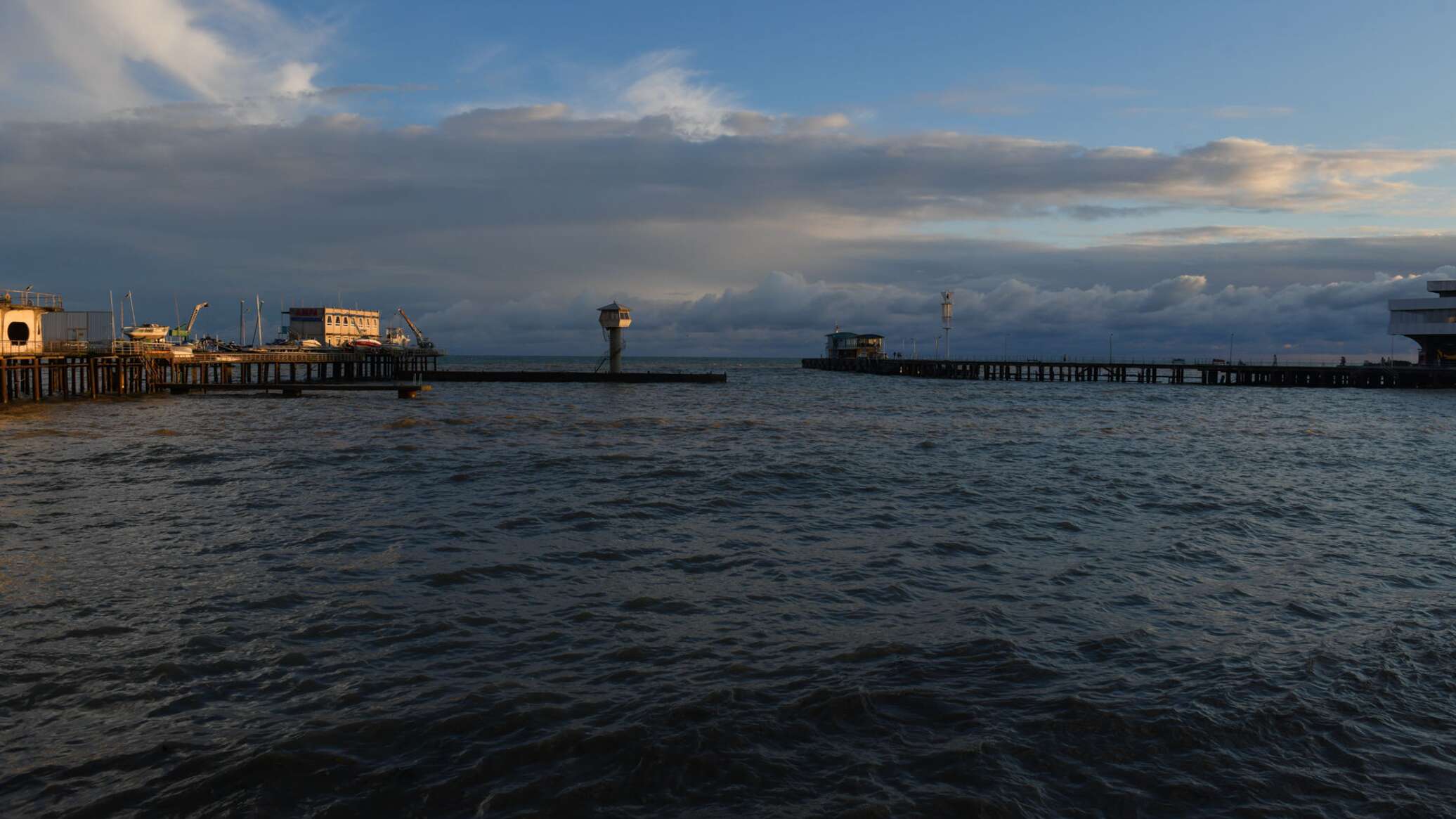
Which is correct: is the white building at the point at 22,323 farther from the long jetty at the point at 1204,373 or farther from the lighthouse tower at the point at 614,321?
A: the long jetty at the point at 1204,373

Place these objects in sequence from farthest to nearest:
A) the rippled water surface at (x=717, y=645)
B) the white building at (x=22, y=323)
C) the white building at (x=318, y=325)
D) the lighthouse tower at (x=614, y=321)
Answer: the white building at (x=318, y=325) < the lighthouse tower at (x=614, y=321) < the white building at (x=22, y=323) < the rippled water surface at (x=717, y=645)

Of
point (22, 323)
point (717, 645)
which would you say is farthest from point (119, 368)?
point (717, 645)

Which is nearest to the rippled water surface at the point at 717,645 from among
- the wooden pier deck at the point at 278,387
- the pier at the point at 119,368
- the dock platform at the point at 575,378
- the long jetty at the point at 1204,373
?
the pier at the point at 119,368

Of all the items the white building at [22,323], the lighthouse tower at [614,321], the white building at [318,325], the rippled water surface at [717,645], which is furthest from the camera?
the white building at [318,325]

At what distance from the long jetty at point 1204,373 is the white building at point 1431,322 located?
12.0 ft

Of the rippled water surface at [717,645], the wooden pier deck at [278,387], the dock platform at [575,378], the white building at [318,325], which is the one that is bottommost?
the rippled water surface at [717,645]

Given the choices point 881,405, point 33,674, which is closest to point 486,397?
point 881,405

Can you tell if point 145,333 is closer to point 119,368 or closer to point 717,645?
point 119,368

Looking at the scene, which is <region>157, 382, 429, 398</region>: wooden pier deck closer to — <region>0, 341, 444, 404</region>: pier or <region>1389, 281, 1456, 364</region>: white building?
<region>0, 341, 444, 404</region>: pier

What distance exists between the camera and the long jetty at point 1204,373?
93562mm

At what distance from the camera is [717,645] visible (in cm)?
1096

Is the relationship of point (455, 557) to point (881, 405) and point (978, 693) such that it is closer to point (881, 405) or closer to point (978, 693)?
point (978, 693)

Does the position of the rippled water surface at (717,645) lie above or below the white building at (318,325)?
below

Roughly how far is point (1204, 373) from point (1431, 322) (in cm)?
2488
